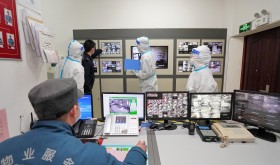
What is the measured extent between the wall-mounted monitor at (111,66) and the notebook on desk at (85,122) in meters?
1.94

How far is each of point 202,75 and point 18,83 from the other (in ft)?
7.25

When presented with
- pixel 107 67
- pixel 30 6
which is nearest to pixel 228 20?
pixel 107 67

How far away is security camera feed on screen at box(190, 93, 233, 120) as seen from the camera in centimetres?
170

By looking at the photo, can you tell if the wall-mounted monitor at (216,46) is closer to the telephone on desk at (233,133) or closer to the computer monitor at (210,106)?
the computer monitor at (210,106)

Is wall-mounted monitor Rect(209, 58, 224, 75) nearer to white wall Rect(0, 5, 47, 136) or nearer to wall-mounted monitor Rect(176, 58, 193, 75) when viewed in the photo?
wall-mounted monitor Rect(176, 58, 193, 75)

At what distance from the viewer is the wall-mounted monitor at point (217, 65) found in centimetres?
351

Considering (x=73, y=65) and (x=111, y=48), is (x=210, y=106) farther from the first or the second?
(x=111, y=48)

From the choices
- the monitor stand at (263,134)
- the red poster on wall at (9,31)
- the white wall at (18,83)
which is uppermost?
the red poster on wall at (9,31)

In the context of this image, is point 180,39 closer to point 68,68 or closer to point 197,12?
point 197,12

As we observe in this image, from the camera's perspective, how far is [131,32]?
11.3 feet

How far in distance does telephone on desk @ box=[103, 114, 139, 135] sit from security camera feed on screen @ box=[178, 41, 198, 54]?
2.23 m

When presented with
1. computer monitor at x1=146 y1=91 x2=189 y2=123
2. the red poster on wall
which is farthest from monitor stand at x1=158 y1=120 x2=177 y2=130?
the red poster on wall

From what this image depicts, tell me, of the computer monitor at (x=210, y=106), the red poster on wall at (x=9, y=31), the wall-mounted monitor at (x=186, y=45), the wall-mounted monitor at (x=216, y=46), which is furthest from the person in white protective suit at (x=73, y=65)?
the wall-mounted monitor at (x=216, y=46)

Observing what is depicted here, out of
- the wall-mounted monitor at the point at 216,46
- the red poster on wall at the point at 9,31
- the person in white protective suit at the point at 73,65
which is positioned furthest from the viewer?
the wall-mounted monitor at the point at 216,46
